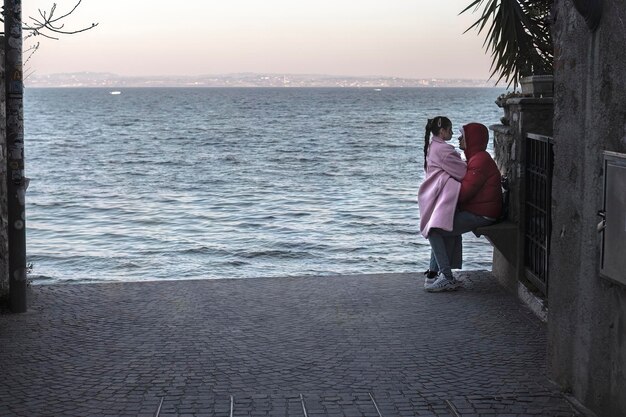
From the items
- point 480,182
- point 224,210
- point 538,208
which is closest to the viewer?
point 538,208

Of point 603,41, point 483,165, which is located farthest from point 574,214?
point 483,165

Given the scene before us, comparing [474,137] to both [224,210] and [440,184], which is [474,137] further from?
[224,210]

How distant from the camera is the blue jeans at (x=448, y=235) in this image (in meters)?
9.24

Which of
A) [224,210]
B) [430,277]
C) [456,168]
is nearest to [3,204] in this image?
[430,277]

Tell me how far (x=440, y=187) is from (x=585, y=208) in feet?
12.3

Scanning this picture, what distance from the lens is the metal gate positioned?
307 inches

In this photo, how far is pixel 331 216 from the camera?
23.2 meters

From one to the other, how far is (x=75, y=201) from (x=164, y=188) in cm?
493

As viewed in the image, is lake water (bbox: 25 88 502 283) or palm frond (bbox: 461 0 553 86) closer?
palm frond (bbox: 461 0 553 86)

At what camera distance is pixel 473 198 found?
928 cm

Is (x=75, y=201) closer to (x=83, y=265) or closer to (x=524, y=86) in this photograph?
(x=83, y=265)

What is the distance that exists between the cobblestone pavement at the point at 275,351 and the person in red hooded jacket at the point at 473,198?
0.96 ft

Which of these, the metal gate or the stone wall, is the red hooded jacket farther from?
the metal gate

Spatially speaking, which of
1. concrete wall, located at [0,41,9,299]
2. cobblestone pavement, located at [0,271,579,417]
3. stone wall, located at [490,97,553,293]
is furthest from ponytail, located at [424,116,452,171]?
concrete wall, located at [0,41,9,299]
